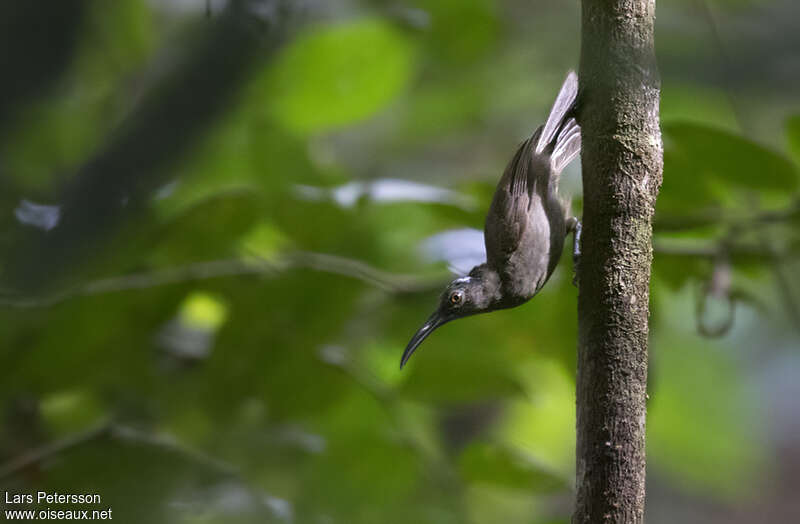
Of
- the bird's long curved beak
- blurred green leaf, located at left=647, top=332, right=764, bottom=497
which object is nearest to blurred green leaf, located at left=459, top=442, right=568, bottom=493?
the bird's long curved beak

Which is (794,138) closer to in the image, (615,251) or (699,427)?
(615,251)

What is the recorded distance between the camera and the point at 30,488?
7.95 ft

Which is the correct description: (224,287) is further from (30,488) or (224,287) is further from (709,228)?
(709,228)

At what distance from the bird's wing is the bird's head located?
0.23ft

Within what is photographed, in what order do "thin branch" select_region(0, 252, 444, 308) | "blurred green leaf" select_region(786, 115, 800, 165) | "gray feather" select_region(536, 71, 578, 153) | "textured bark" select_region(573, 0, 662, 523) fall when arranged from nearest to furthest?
"textured bark" select_region(573, 0, 662, 523)
"gray feather" select_region(536, 71, 578, 153)
"blurred green leaf" select_region(786, 115, 800, 165)
"thin branch" select_region(0, 252, 444, 308)

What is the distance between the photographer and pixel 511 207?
2312 millimetres

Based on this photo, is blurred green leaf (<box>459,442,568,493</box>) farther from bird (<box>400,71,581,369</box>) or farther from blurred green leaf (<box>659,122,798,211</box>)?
blurred green leaf (<box>659,122,798,211</box>)

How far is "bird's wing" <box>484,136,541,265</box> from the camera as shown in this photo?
2.25 meters

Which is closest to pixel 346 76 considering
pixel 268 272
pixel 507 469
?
pixel 268 272

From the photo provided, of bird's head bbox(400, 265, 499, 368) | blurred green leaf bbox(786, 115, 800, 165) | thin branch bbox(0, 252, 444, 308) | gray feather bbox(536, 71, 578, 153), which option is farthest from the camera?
thin branch bbox(0, 252, 444, 308)

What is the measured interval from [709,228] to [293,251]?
1347 mm

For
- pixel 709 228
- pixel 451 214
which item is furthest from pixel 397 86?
pixel 709 228


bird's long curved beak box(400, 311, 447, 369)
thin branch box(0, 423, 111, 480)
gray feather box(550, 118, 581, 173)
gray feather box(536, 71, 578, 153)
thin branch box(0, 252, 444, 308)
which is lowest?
thin branch box(0, 423, 111, 480)

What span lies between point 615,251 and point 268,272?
4.88 feet
